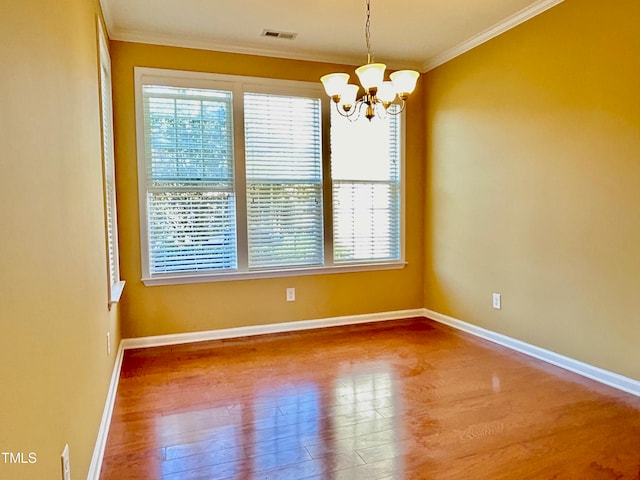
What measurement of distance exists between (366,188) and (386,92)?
1738 millimetres

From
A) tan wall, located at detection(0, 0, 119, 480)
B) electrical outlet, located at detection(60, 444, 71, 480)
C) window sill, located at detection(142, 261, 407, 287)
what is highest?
tan wall, located at detection(0, 0, 119, 480)

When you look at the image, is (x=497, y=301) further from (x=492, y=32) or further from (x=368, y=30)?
(x=368, y=30)

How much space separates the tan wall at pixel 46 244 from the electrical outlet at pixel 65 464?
1.6 inches

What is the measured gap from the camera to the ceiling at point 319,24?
3.11 metres

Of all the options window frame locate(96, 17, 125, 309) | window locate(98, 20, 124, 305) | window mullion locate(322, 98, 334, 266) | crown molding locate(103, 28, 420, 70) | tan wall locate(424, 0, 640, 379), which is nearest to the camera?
tan wall locate(424, 0, 640, 379)

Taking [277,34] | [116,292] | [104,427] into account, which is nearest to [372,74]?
[277,34]

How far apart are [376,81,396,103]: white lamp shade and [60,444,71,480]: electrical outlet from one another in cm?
235

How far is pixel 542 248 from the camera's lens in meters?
3.26

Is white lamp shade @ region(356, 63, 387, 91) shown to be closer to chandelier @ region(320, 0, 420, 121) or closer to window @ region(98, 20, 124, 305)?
chandelier @ region(320, 0, 420, 121)

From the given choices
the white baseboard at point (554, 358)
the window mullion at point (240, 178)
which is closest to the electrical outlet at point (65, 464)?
the window mullion at point (240, 178)

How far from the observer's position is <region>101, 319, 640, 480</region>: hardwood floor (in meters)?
1.98

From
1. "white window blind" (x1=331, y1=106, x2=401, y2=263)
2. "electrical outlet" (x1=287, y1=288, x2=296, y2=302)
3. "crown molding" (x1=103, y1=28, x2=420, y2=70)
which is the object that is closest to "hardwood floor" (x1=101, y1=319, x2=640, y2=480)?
"electrical outlet" (x1=287, y1=288, x2=296, y2=302)

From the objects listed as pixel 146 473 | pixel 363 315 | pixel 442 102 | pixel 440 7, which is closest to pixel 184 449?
pixel 146 473

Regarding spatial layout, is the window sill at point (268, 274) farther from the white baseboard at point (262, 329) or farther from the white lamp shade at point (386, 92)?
the white lamp shade at point (386, 92)
